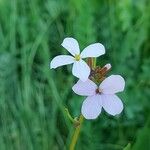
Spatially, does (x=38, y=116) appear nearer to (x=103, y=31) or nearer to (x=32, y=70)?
(x=32, y=70)

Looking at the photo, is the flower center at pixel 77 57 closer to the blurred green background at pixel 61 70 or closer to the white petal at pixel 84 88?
the white petal at pixel 84 88

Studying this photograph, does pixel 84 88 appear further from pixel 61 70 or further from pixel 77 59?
pixel 61 70

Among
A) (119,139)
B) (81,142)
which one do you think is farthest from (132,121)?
(81,142)

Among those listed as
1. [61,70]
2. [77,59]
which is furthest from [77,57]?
[61,70]

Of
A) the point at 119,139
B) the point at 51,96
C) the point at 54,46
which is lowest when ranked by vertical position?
the point at 119,139

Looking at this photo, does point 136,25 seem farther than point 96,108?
Yes

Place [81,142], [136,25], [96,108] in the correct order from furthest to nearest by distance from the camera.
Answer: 1. [136,25]
2. [81,142]
3. [96,108]
